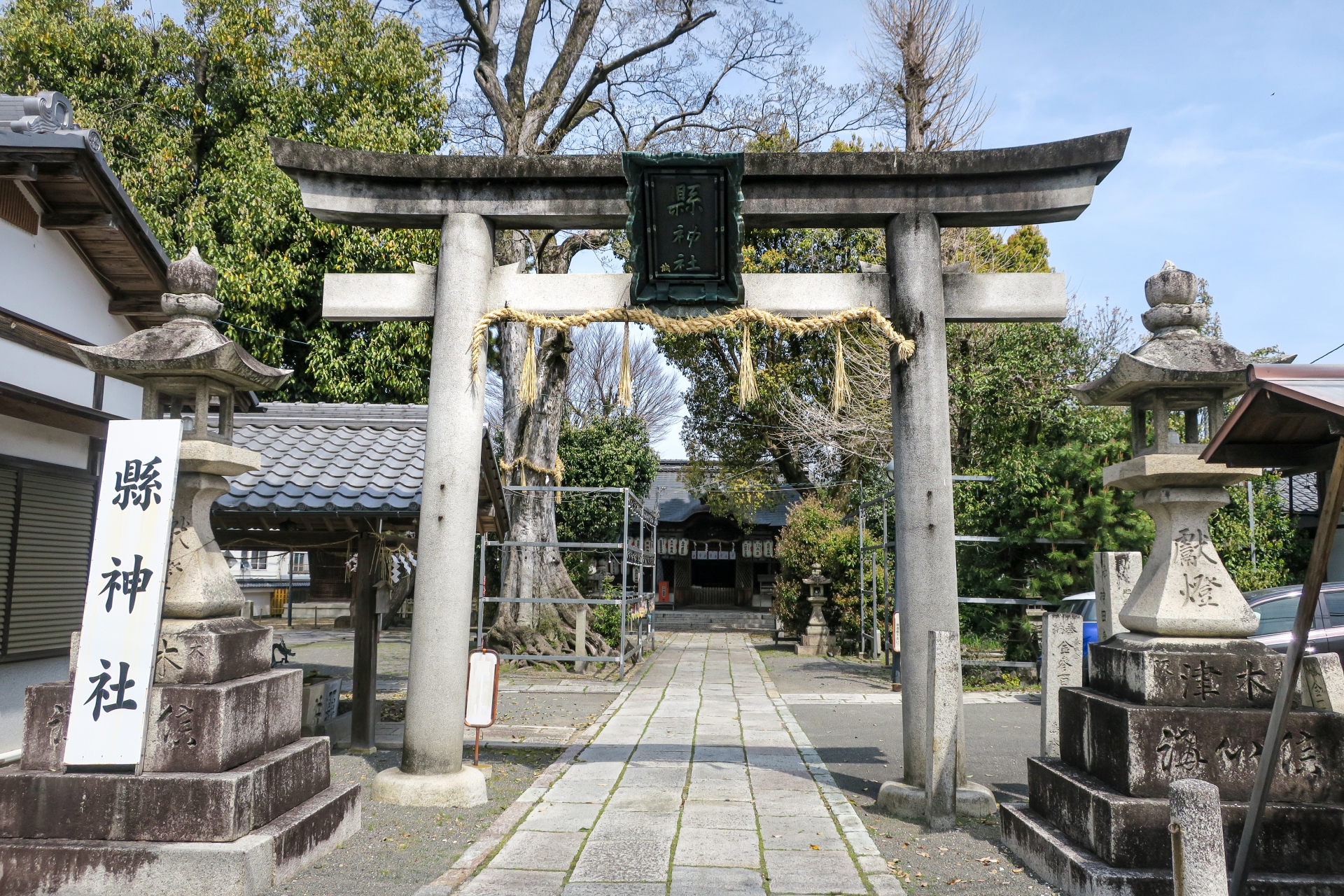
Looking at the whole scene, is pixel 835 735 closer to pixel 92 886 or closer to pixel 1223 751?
pixel 1223 751

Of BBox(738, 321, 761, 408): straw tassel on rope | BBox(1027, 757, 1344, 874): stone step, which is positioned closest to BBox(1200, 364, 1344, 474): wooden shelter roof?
BBox(1027, 757, 1344, 874): stone step

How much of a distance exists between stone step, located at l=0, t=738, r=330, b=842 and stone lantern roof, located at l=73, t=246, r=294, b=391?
230 centimetres

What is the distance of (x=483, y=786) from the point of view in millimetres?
6309

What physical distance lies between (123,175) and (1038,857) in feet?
65.7

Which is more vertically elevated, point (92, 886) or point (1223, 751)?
point (1223, 751)

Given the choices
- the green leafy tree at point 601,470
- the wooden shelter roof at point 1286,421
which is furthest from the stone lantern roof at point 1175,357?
the green leafy tree at point 601,470

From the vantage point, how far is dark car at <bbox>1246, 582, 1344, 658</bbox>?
9.29 metres

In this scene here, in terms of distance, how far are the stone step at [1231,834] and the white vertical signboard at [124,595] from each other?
4902mm

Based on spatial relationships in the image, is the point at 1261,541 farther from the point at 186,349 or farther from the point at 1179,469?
the point at 186,349

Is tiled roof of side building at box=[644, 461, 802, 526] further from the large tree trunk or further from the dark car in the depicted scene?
the dark car

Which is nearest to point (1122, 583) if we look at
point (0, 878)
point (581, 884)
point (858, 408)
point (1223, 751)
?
point (1223, 751)

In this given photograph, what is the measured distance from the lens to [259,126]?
18906 mm

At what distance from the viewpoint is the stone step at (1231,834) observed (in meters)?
4.04

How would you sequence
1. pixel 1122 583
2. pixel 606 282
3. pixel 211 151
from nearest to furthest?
1. pixel 1122 583
2. pixel 606 282
3. pixel 211 151
